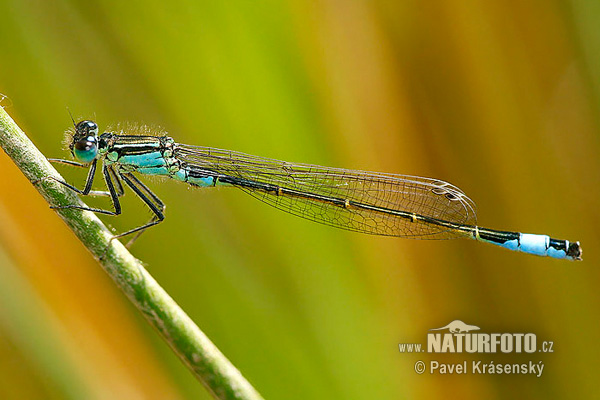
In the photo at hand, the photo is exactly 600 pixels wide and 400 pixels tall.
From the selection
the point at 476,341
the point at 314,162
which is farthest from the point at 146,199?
the point at 476,341

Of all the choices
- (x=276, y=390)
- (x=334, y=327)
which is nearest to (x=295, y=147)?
(x=334, y=327)

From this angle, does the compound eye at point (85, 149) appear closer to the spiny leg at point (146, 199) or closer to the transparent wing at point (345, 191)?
the spiny leg at point (146, 199)

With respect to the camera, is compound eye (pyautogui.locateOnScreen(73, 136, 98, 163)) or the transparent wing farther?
the transparent wing

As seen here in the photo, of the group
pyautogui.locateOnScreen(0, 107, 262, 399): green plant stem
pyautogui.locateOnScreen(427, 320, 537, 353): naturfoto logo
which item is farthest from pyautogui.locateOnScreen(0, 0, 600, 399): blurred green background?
pyautogui.locateOnScreen(0, 107, 262, 399): green plant stem

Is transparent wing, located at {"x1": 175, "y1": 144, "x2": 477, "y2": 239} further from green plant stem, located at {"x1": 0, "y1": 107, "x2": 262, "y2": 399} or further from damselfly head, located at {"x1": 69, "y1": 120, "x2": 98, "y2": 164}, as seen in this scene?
green plant stem, located at {"x1": 0, "y1": 107, "x2": 262, "y2": 399}

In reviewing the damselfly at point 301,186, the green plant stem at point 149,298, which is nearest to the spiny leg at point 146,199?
the damselfly at point 301,186

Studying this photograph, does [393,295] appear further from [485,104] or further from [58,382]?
[58,382]
